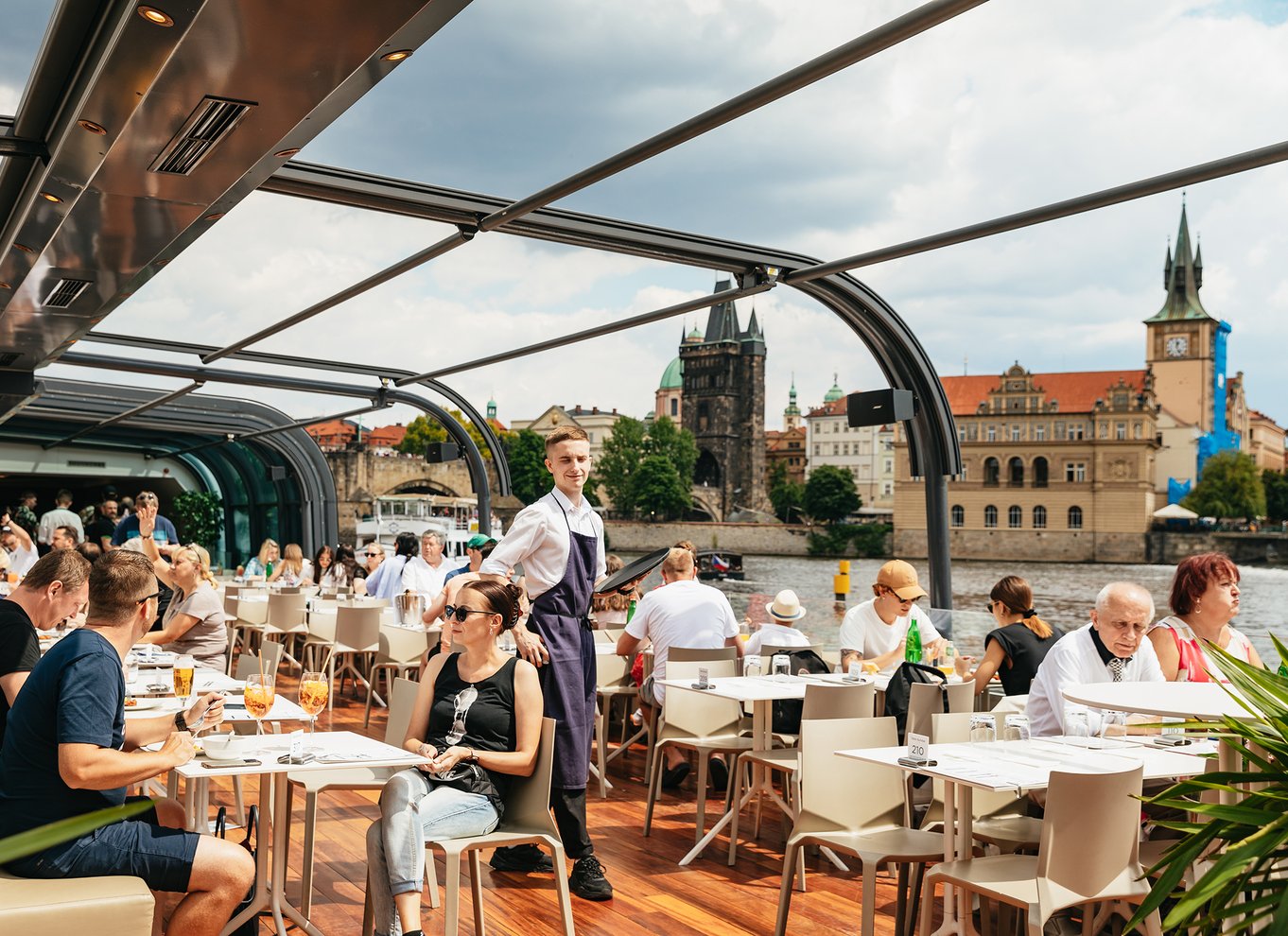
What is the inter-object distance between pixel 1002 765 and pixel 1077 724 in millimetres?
616

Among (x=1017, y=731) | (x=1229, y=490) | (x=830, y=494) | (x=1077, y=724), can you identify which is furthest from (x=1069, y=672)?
(x=1229, y=490)

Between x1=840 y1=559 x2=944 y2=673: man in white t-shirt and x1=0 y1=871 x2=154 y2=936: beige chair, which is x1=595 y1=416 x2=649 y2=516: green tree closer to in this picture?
x1=840 y1=559 x2=944 y2=673: man in white t-shirt

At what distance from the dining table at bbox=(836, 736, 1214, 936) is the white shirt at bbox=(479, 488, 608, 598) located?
1.27 m

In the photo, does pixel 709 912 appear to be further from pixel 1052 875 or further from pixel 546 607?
pixel 1052 875

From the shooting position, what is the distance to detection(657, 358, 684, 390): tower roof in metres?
114

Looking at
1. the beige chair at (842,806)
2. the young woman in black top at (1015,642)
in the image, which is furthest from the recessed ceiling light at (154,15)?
the young woman in black top at (1015,642)

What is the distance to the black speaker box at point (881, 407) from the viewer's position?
676 cm

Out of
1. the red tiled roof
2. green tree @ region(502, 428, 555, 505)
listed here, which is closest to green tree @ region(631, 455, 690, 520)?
green tree @ region(502, 428, 555, 505)

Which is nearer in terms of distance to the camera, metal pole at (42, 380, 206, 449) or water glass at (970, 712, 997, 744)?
water glass at (970, 712, 997, 744)

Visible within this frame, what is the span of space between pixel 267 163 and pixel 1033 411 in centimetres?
9151

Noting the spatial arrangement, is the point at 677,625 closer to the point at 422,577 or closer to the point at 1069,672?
the point at 1069,672

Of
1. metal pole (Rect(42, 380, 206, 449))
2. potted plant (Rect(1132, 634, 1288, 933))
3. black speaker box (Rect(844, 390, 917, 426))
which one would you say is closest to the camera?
potted plant (Rect(1132, 634, 1288, 933))

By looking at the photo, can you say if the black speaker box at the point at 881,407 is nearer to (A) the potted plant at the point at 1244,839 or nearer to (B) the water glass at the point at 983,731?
(B) the water glass at the point at 983,731

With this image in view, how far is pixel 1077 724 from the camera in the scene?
3879 millimetres
